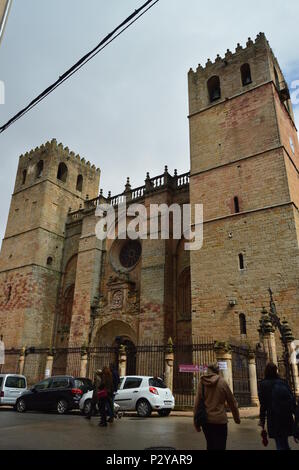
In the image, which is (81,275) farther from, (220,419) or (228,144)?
(220,419)

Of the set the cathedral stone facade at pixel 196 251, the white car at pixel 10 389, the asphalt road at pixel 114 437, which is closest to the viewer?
the asphalt road at pixel 114 437

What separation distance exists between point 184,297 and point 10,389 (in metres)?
8.46

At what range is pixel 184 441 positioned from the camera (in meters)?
5.77

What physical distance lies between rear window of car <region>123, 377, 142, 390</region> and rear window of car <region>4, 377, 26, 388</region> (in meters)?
5.20

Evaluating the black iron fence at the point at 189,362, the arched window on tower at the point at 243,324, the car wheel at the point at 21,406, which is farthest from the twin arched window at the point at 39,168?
the arched window on tower at the point at 243,324

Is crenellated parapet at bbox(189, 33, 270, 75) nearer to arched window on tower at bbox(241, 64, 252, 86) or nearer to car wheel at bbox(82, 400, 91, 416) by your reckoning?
arched window on tower at bbox(241, 64, 252, 86)

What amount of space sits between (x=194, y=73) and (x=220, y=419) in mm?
20131

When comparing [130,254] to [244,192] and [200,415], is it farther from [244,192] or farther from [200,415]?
[200,415]

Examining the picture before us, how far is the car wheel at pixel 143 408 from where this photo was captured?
975 cm

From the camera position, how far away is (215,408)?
3742mm

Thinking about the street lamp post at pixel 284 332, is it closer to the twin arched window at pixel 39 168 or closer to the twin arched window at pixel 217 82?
the twin arched window at pixel 217 82

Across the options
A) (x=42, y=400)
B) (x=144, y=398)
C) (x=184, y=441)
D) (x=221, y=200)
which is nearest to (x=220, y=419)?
(x=184, y=441)

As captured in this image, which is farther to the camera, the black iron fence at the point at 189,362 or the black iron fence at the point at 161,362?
the black iron fence at the point at 189,362

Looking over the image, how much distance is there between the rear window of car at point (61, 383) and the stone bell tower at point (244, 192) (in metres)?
5.58
